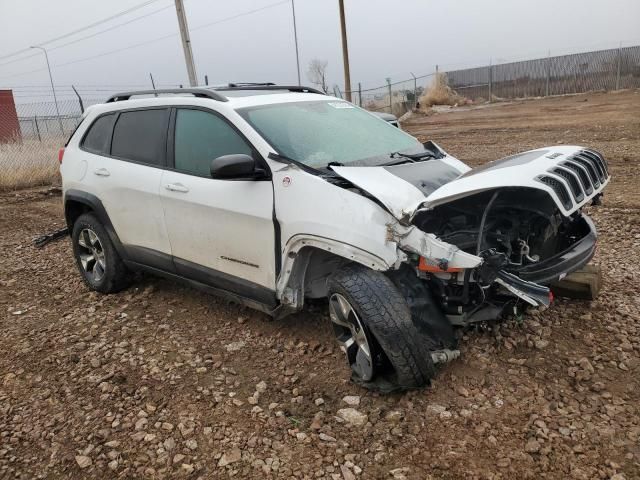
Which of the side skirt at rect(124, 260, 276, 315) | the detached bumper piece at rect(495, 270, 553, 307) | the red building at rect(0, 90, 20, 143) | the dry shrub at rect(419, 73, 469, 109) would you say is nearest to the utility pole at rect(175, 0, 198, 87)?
the red building at rect(0, 90, 20, 143)

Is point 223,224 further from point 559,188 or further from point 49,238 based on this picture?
point 49,238

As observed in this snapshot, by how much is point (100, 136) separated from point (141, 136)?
0.67 m

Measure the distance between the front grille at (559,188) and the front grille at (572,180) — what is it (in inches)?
5.0

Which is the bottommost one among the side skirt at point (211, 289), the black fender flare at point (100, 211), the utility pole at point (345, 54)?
the side skirt at point (211, 289)

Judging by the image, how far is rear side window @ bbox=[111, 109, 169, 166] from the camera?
13.3ft

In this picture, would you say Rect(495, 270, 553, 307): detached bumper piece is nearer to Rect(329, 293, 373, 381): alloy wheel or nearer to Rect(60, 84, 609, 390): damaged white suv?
Rect(60, 84, 609, 390): damaged white suv

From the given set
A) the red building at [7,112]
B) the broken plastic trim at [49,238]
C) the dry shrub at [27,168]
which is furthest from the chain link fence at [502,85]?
the broken plastic trim at [49,238]

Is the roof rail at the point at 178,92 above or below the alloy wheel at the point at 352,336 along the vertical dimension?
above

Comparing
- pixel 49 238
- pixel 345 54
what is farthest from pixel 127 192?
pixel 345 54

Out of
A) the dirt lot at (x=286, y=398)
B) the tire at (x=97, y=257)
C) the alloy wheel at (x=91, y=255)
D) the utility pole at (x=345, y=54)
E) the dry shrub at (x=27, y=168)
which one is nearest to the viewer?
the dirt lot at (x=286, y=398)

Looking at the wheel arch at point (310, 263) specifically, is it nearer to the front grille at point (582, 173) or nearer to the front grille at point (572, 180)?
the front grille at point (572, 180)

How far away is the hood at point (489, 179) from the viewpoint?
9.09ft

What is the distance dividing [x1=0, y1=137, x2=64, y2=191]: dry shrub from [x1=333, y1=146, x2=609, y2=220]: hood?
10651 mm

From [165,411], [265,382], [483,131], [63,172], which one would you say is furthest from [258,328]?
[483,131]
